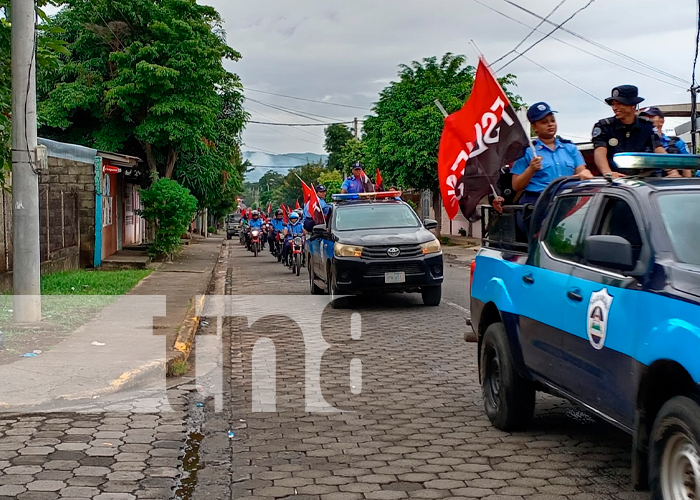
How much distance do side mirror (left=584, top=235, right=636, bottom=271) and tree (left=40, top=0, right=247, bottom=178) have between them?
862 inches

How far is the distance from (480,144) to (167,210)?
1689 cm

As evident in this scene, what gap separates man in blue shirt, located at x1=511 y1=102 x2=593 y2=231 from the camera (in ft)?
22.2

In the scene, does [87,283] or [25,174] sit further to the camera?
[87,283]

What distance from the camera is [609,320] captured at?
4359 millimetres

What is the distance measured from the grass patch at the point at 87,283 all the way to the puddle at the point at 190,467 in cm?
856

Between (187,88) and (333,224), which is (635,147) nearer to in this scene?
(333,224)

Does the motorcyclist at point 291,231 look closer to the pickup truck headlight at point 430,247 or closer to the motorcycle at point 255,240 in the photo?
the motorcycle at point 255,240

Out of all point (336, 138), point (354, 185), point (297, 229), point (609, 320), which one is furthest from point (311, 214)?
point (336, 138)

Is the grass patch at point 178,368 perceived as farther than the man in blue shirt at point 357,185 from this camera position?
No

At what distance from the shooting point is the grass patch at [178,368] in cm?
839

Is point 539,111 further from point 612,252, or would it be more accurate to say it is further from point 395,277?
point 395,277

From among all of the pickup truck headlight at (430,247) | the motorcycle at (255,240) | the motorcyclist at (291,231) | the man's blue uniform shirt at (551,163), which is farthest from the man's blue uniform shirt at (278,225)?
the man's blue uniform shirt at (551,163)

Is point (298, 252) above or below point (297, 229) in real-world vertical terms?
below

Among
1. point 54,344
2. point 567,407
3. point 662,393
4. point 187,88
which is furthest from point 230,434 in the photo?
point 187,88
